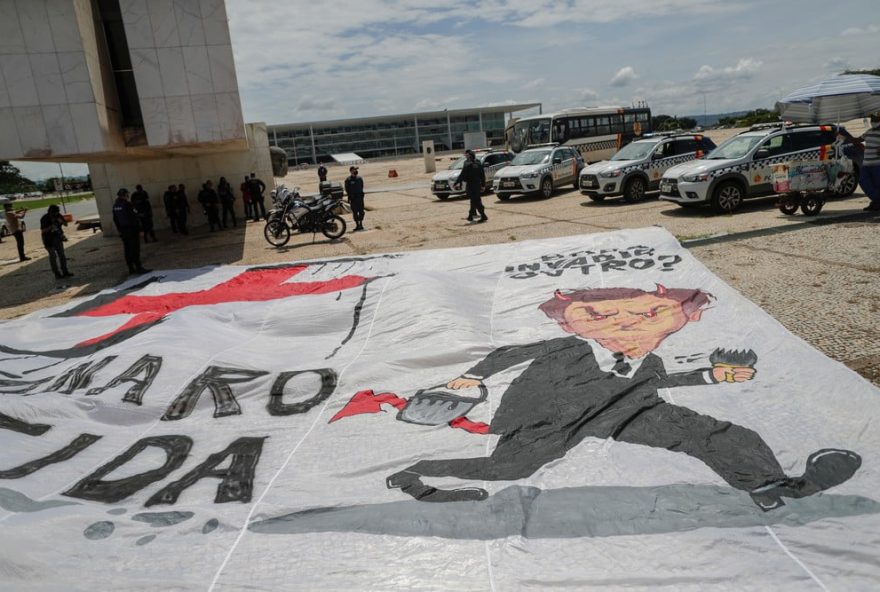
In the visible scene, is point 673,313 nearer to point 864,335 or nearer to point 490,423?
point 864,335

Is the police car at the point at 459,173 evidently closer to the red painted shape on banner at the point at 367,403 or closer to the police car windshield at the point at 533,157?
the police car windshield at the point at 533,157

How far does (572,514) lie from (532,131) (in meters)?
25.6

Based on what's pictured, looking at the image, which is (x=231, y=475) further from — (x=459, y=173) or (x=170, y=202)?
(x=459, y=173)

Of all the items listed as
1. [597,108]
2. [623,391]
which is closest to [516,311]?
[623,391]

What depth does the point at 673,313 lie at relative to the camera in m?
5.14

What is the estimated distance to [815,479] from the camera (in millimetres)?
2844

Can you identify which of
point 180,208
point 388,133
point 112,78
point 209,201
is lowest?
point 180,208

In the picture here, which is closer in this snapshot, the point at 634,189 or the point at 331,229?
the point at 331,229

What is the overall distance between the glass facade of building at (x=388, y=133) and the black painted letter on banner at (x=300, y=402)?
3863 inches

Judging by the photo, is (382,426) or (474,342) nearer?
(382,426)

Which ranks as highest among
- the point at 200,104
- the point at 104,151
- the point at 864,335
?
the point at 200,104

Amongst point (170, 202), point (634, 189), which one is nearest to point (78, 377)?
point (634, 189)

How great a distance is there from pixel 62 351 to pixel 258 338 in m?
1.97

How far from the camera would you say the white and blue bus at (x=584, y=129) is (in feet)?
84.4
